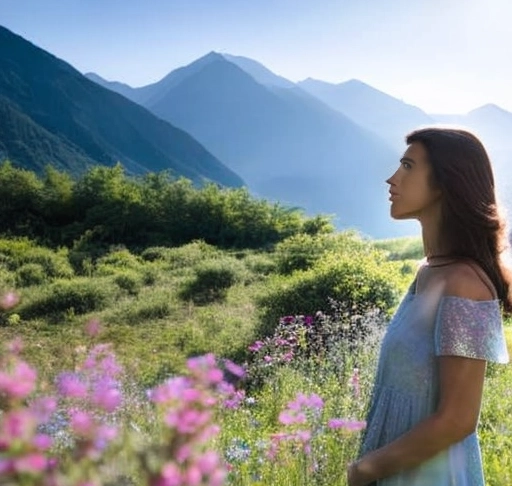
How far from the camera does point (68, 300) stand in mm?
14062

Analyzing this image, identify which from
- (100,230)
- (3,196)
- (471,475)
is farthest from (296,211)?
(471,475)

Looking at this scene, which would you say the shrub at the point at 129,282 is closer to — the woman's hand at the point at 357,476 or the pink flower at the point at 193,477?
the woman's hand at the point at 357,476

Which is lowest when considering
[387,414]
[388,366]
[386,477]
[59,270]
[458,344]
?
[59,270]

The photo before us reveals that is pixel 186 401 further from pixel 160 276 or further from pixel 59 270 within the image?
pixel 59 270

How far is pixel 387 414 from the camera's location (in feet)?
5.51

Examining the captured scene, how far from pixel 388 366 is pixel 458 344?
276mm

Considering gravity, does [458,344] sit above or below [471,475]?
above

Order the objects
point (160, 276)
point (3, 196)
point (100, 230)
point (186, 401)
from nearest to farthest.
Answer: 1. point (186, 401)
2. point (160, 276)
3. point (100, 230)
4. point (3, 196)

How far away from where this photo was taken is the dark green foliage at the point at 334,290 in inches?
386

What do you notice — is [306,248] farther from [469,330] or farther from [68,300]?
[469,330]

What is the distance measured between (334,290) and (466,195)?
8.71 metres

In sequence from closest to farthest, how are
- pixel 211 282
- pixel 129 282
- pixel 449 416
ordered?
pixel 449 416 → pixel 211 282 → pixel 129 282

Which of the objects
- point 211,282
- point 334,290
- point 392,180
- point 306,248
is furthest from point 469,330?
point 211,282

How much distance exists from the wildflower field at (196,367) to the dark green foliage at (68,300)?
1.5 inches
